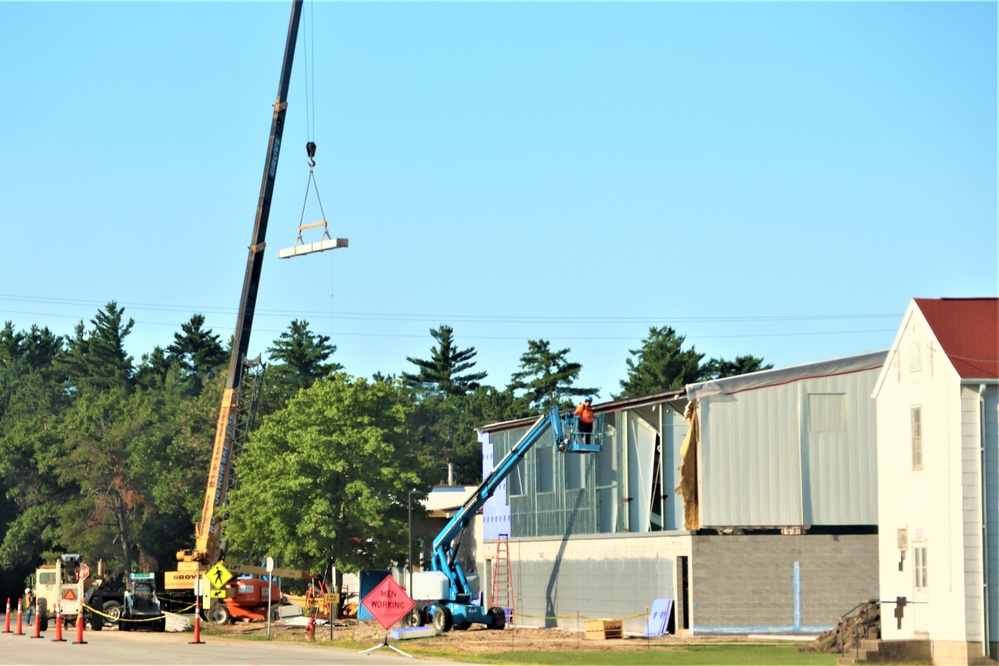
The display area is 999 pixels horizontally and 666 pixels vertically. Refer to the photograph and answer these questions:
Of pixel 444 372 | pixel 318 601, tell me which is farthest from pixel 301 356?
pixel 318 601

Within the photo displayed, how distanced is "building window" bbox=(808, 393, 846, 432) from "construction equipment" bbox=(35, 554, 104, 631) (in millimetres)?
26648

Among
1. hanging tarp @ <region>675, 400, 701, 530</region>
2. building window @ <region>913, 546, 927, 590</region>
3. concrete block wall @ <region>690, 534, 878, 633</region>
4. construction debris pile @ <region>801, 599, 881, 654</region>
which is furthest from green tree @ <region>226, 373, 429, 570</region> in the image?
building window @ <region>913, 546, 927, 590</region>

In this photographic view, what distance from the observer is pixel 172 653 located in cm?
3700

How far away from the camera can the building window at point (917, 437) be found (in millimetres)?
34156

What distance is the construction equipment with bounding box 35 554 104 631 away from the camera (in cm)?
5241

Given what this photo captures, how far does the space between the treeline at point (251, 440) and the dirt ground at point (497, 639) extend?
8219mm

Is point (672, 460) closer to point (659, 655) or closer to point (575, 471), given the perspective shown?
point (575, 471)

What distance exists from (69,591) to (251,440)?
20.6m

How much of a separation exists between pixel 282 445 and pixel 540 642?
1062 inches

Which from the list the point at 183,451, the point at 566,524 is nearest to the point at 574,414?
the point at 566,524

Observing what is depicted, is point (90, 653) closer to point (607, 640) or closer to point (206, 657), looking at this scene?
point (206, 657)

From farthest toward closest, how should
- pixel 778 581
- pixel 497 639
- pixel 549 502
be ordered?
pixel 549 502, pixel 778 581, pixel 497 639

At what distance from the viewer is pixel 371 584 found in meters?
55.5

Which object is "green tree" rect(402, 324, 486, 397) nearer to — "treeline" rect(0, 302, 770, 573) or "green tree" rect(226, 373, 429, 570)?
"treeline" rect(0, 302, 770, 573)
